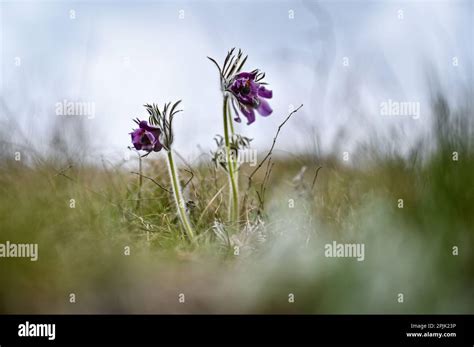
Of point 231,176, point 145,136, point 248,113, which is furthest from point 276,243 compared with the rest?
point 145,136

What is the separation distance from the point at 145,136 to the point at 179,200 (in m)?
0.26

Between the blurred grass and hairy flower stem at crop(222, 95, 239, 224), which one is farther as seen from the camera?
hairy flower stem at crop(222, 95, 239, 224)

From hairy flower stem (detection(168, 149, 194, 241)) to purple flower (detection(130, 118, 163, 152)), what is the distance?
8 centimetres

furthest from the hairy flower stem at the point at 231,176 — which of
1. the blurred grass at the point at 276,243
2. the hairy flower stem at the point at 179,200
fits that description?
the hairy flower stem at the point at 179,200

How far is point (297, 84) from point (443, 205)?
647 millimetres

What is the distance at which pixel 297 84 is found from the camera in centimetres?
215

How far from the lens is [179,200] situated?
219cm

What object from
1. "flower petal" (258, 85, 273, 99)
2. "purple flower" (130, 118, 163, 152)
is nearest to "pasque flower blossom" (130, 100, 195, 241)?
"purple flower" (130, 118, 163, 152)

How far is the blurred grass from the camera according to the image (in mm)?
1938

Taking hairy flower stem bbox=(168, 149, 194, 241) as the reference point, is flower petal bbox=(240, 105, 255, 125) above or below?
above

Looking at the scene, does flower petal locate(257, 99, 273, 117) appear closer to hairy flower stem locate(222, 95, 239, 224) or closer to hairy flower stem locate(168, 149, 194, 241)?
hairy flower stem locate(222, 95, 239, 224)

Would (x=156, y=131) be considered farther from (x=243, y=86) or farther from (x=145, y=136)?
(x=243, y=86)

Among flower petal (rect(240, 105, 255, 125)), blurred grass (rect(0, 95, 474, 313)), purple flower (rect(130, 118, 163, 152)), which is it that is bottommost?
blurred grass (rect(0, 95, 474, 313))

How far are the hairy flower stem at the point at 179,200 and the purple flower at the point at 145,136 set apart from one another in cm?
8
